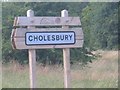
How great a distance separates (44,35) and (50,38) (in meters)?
0.10

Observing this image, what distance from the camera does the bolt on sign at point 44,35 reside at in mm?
5520

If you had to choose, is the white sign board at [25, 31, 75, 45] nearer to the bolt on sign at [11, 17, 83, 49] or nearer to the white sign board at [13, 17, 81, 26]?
the bolt on sign at [11, 17, 83, 49]

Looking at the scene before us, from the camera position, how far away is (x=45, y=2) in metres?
11.7

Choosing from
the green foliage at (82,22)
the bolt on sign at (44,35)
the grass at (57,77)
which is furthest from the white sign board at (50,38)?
the green foliage at (82,22)

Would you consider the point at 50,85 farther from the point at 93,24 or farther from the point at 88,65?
the point at 93,24

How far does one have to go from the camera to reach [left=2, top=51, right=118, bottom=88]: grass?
26.2 ft

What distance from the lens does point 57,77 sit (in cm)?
846

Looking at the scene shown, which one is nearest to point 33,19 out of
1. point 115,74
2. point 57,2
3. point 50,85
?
point 50,85

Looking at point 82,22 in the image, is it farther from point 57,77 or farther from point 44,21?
point 44,21

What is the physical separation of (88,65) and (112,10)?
2765 millimetres

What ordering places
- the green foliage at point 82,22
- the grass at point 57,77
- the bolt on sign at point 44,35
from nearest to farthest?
the bolt on sign at point 44,35 → the grass at point 57,77 → the green foliage at point 82,22

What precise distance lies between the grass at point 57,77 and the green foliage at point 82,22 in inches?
21.7

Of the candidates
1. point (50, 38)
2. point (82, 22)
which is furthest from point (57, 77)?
point (82, 22)

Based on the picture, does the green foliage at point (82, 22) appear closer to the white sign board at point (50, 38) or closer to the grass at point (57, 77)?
the grass at point (57, 77)
